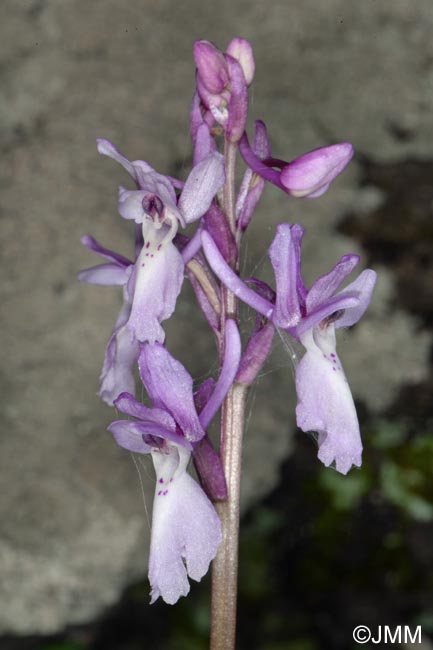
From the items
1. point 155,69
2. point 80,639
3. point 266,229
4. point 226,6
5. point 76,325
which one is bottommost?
point 80,639

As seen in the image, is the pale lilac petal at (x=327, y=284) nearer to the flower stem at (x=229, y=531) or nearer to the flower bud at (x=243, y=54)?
the flower stem at (x=229, y=531)

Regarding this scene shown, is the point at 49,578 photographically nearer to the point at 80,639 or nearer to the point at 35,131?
the point at 80,639

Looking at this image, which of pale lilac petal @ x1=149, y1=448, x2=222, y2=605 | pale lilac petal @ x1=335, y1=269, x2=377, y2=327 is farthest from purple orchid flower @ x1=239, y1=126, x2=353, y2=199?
pale lilac petal @ x1=149, y1=448, x2=222, y2=605

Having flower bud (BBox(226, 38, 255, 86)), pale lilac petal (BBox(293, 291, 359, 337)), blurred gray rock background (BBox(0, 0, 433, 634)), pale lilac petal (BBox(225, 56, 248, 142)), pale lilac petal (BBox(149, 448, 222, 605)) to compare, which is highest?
blurred gray rock background (BBox(0, 0, 433, 634))

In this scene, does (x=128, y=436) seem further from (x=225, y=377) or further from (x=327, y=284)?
(x=327, y=284)

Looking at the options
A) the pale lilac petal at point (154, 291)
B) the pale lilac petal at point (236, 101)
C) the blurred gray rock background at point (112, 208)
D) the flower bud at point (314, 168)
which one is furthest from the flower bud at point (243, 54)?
the blurred gray rock background at point (112, 208)

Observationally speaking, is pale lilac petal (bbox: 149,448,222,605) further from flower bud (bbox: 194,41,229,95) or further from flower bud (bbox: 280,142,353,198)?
flower bud (bbox: 194,41,229,95)

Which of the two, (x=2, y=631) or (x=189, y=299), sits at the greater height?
(x=189, y=299)

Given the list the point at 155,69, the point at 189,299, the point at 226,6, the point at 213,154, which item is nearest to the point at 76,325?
the point at 189,299

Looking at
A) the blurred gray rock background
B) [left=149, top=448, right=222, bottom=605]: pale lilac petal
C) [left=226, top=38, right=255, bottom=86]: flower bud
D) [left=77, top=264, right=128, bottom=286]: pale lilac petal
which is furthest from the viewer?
the blurred gray rock background
